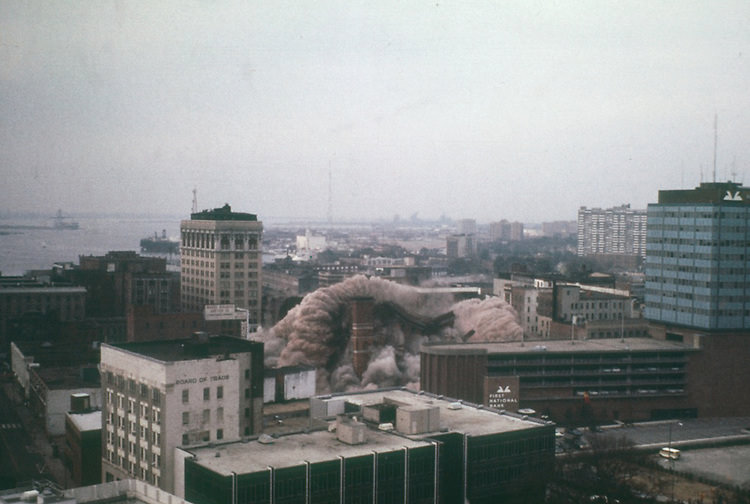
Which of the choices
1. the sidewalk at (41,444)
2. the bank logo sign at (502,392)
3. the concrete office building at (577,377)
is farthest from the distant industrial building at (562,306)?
the sidewalk at (41,444)

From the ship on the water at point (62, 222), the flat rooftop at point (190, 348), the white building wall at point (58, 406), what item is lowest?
the white building wall at point (58, 406)

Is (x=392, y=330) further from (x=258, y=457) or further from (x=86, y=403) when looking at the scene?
(x=258, y=457)

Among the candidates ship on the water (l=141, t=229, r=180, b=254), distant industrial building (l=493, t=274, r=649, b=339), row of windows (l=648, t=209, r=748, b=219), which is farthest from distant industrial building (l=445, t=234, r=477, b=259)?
row of windows (l=648, t=209, r=748, b=219)

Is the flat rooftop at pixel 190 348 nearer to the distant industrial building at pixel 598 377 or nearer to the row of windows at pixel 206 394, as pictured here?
the row of windows at pixel 206 394

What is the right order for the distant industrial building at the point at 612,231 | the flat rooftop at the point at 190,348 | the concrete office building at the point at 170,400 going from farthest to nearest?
1. the distant industrial building at the point at 612,231
2. the flat rooftop at the point at 190,348
3. the concrete office building at the point at 170,400

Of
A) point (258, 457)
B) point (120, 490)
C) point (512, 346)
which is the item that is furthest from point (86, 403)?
point (512, 346)

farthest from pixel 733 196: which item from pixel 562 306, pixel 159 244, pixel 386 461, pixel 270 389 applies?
pixel 159 244

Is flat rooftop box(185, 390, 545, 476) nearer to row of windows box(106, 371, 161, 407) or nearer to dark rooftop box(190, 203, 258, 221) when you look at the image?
row of windows box(106, 371, 161, 407)
